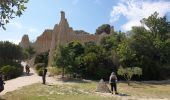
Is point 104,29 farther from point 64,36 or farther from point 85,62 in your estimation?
point 85,62

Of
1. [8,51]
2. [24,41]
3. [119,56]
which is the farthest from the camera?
[24,41]

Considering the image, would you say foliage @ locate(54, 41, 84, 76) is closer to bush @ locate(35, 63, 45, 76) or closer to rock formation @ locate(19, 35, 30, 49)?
bush @ locate(35, 63, 45, 76)

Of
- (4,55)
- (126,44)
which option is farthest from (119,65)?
(4,55)

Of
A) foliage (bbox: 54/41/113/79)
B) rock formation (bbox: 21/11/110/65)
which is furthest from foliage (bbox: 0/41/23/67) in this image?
foliage (bbox: 54/41/113/79)

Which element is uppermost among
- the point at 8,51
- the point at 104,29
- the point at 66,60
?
the point at 104,29

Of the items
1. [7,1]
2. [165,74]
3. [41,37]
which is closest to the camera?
[7,1]

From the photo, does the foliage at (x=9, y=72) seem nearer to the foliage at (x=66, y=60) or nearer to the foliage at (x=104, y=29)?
the foliage at (x=66, y=60)

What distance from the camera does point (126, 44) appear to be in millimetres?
53656

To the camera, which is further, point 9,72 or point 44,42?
point 44,42

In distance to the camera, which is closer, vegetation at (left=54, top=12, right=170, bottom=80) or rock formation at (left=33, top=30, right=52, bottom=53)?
vegetation at (left=54, top=12, right=170, bottom=80)

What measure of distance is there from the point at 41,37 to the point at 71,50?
39.7 m

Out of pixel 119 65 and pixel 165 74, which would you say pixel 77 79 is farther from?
pixel 165 74

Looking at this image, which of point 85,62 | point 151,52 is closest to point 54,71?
point 85,62

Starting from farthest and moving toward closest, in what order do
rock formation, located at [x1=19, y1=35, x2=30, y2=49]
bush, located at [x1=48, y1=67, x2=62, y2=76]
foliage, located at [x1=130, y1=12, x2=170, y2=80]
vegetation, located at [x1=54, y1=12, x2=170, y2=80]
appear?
1. rock formation, located at [x1=19, y1=35, x2=30, y2=49]
2. foliage, located at [x1=130, y1=12, x2=170, y2=80]
3. bush, located at [x1=48, y1=67, x2=62, y2=76]
4. vegetation, located at [x1=54, y1=12, x2=170, y2=80]
